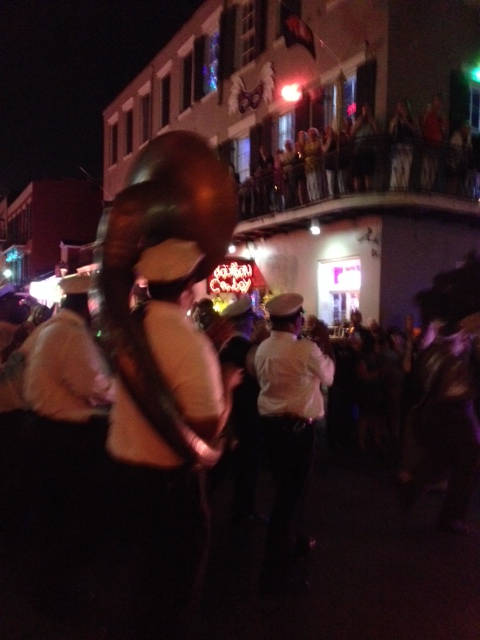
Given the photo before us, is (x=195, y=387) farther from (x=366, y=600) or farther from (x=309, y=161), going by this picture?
(x=309, y=161)

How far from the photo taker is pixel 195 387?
2.33 m

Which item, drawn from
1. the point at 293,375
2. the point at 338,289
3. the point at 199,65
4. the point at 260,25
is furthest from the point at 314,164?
the point at 293,375

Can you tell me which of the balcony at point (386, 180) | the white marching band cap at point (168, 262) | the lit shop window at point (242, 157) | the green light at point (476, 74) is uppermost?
the green light at point (476, 74)

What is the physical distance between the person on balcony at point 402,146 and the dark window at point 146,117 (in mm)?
11901

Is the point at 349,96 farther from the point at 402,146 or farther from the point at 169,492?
the point at 169,492

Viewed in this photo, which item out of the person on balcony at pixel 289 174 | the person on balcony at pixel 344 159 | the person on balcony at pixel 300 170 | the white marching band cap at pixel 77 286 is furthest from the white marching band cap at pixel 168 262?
the person on balcony at pixel 289 174

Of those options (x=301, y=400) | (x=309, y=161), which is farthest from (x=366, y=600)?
(x=309, y=161)

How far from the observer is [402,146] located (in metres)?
12.0

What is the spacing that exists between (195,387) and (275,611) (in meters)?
2.37

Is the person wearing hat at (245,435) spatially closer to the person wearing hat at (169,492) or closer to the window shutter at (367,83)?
the person wearing hat at (169,492)

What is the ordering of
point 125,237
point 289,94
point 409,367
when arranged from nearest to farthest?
1. point 125,237
2. point 409,367
3. point 289,94

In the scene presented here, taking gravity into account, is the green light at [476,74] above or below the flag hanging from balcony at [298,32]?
below

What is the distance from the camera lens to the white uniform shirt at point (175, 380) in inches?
91.8

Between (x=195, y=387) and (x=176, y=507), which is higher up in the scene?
(x=195, y=387)
